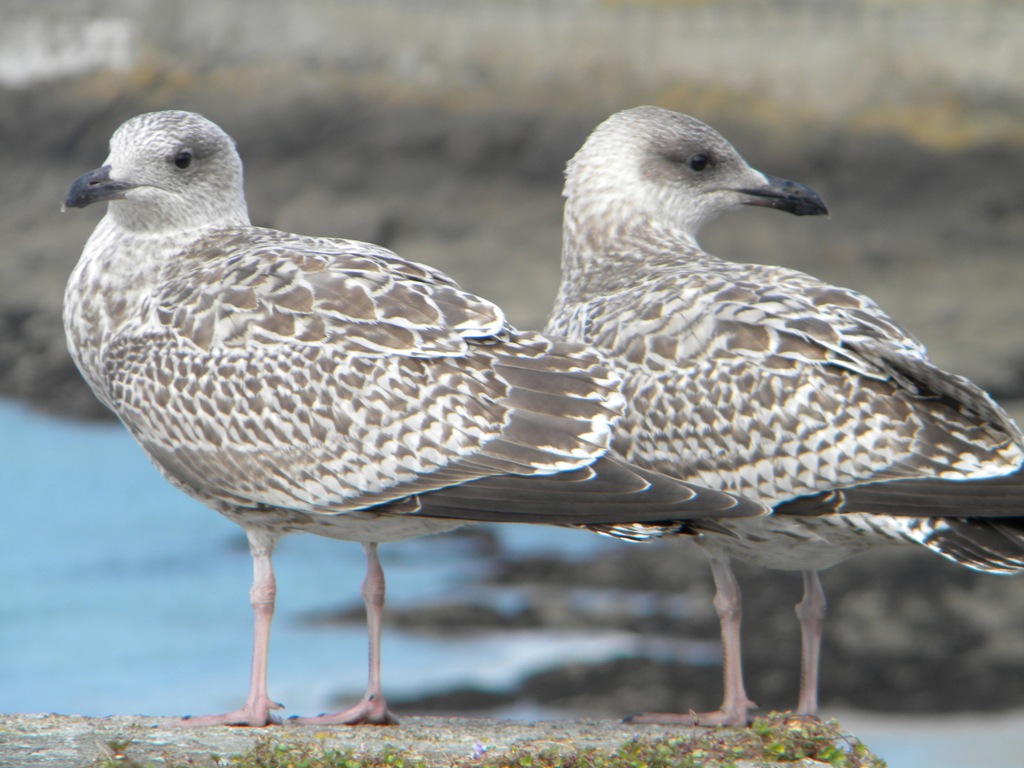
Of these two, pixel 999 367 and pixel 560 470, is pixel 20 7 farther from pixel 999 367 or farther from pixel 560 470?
pixel 560 470

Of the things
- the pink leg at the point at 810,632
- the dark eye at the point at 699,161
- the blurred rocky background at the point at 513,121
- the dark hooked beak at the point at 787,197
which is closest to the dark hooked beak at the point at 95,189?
the dark eye at the point at 699,161

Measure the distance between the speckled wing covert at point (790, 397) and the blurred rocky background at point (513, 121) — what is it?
354 inches

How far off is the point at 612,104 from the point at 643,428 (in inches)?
431

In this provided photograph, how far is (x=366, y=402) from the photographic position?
204 inches

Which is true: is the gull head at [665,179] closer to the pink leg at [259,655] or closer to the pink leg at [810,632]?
the pink leg at [810,632]

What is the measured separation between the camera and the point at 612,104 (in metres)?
16.2

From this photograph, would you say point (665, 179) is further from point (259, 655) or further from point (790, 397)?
point (259, 655)

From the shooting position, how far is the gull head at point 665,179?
6957 millimetres

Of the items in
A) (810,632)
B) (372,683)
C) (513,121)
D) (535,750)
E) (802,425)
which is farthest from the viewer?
(513,121)

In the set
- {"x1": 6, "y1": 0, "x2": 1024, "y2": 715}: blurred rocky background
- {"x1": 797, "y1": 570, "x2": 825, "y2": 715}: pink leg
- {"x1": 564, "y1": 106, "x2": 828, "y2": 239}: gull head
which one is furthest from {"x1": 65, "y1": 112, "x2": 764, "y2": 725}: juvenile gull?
{"x1": 6, "y1": 0, "x2": 1024, "y2": 715}: blurred rocky background

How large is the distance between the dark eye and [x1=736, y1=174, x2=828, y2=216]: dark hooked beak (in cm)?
21

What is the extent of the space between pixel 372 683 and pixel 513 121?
1154 cm

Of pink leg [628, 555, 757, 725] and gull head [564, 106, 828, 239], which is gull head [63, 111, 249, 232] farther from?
pink leg [628, 555, 757, 725]

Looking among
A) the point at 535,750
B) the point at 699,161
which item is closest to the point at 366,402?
the point at 535,750
